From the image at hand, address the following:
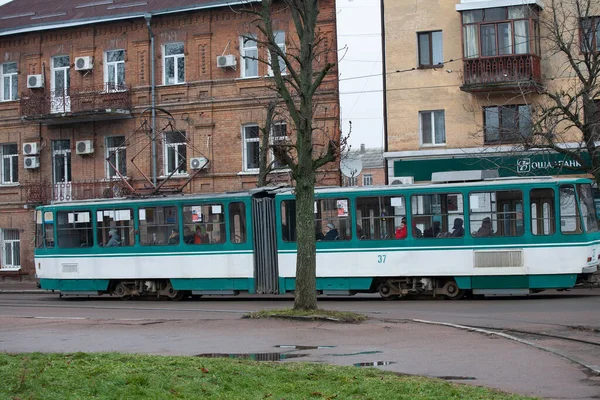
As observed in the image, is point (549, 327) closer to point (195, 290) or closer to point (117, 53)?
point (195, 290)

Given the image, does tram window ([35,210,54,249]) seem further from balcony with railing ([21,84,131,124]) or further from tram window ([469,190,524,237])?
tram window ([469,190,524,237])

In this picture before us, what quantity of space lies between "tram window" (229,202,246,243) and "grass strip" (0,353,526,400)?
1482cm

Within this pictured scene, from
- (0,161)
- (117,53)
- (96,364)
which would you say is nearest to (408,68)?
(117,53)

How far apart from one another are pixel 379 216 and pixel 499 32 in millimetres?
12438

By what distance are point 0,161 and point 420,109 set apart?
18.3m

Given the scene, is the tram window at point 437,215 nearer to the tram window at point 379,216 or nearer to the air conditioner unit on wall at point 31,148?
the tram window at point 379,216

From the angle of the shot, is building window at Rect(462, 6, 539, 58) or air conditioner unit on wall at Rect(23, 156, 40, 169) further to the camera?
air conditioner unit on wall at Rect(23, 156, 40, 169)

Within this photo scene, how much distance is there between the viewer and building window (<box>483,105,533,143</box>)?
1328 inches

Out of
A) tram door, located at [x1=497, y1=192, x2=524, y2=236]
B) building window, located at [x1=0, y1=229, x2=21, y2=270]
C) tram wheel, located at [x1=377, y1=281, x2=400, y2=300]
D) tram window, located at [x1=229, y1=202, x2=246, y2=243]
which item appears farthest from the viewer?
building window, located at [x1=0, y1=229, x2=21, y2=270]

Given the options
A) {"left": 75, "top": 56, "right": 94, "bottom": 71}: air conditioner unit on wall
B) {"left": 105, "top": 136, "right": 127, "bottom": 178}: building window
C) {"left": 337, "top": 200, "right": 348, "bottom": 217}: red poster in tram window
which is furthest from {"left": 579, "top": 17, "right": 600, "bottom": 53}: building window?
{"left": 75, "top": 56, "right": 94, "bottom": 71}: air conditioner unit on wall

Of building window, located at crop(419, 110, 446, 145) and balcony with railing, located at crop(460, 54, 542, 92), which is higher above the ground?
balcony with railing, located at crop(460, 54, 542, 92)

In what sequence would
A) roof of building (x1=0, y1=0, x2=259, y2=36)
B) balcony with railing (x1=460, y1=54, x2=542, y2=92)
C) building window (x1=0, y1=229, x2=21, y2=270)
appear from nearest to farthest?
balcony with railing (x1=460, y1=54, x2=542, y2=92) → roof of building (x1=0, y1=0, x2=259, y2=36) → building window (x1=0, y1=229, x2=21, y2=270)

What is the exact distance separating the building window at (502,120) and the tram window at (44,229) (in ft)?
48.7

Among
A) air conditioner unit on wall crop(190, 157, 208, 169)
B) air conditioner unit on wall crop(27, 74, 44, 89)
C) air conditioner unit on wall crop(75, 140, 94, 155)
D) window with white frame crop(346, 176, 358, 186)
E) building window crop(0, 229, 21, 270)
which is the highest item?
air conditioner unit on wall crop(27, 74, 44, 89)
